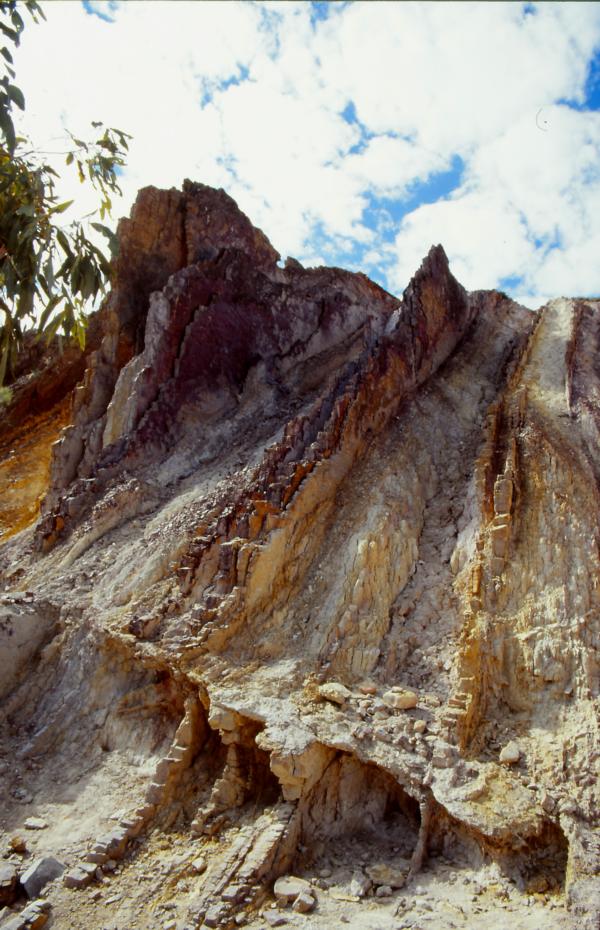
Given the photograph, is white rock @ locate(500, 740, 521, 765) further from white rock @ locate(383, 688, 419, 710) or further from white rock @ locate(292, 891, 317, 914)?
white rock @ locate(292, 891, 317, 914)

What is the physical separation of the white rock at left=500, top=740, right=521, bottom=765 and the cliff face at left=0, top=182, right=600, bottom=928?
0.04 metres

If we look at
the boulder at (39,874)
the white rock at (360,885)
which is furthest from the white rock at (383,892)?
the boulder at (39,874)

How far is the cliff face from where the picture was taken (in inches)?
344

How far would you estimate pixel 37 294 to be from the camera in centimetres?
834

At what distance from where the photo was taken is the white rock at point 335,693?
10148mm

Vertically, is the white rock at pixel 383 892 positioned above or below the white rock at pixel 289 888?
above

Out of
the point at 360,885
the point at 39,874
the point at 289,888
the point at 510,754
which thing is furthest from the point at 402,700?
the point at 39,874

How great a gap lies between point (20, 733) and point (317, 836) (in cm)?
549

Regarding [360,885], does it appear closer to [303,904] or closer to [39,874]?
[303,904]

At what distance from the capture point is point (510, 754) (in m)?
9.34

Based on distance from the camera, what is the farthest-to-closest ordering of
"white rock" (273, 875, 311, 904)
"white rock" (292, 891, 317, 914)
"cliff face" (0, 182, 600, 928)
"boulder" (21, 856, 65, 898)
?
"boulder" (21, 856, 65, 898)
"cliff face" (0, 182, 600, 928)
"white rock" (273, 875, 311, 904)
"white rock" (292, 891, 317, 914)

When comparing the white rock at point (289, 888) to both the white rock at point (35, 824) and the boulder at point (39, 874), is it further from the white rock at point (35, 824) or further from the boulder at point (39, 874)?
the white rock at point (35, 824)

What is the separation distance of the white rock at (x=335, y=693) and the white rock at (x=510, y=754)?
2.28 meters

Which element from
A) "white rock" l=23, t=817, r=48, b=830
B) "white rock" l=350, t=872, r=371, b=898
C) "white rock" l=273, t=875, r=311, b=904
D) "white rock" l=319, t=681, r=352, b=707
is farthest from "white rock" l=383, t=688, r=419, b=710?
"white rock" l=23, t=817, r=48, b=830
